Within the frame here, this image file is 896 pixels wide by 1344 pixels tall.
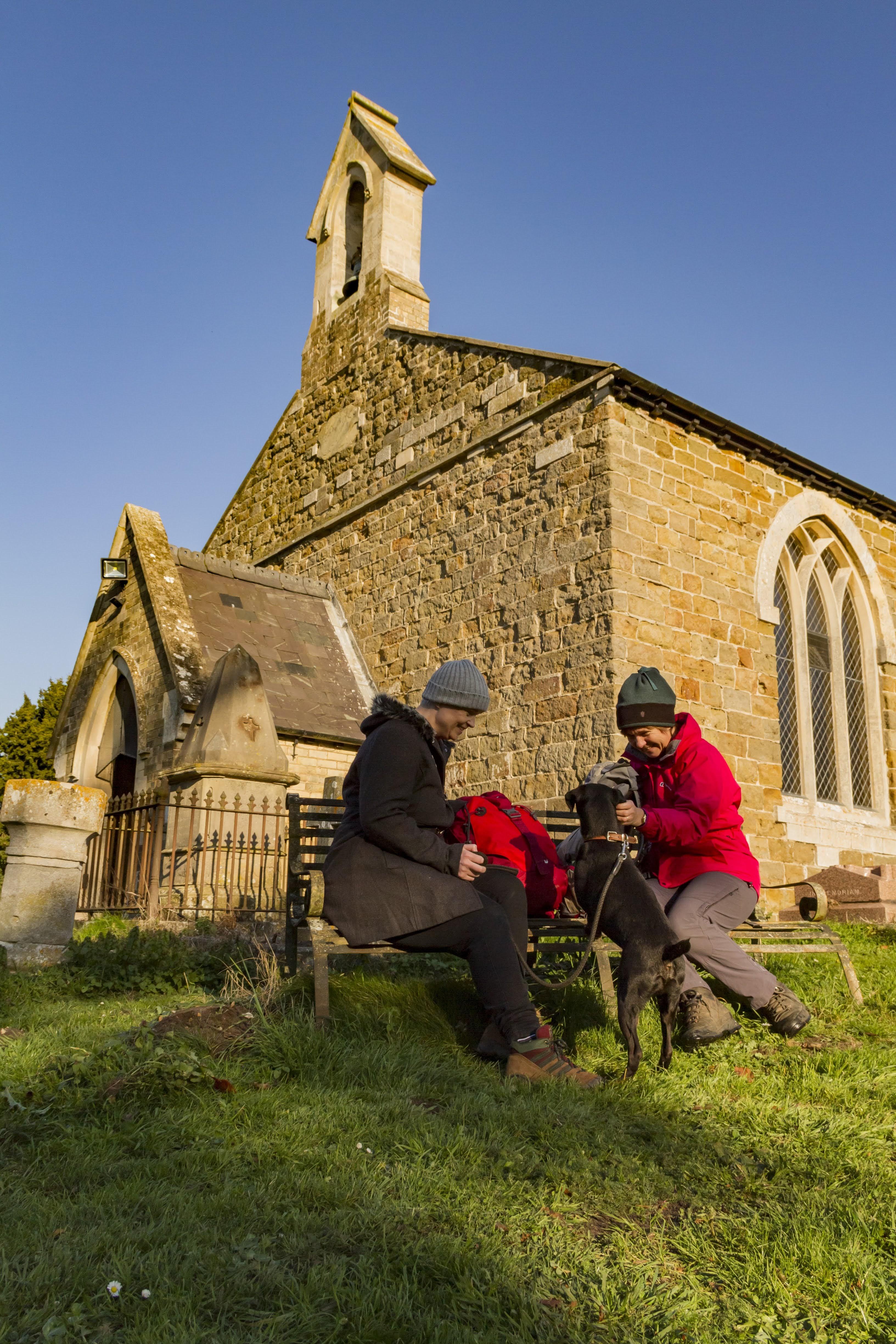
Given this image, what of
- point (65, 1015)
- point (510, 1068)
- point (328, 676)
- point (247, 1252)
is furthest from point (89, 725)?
point (247, 1252)

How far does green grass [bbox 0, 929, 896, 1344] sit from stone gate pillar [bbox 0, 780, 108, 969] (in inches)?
113

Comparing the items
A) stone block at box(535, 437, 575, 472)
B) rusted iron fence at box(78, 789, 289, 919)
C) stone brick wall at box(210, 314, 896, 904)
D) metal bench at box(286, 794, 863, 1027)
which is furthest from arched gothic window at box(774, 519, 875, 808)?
metal bench at box(286, 794, 863, 1027)

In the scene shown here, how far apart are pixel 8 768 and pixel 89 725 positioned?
5.78 meters

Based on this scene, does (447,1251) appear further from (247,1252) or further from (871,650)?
(871,650)

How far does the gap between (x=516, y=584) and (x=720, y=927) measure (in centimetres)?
630

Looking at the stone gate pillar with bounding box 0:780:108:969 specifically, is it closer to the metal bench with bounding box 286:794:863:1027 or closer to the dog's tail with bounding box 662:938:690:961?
the metal bench with bounding box 286:794:863:1027

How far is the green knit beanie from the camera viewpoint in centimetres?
470

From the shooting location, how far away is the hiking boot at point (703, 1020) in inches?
171

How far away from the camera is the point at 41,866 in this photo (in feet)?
24.0

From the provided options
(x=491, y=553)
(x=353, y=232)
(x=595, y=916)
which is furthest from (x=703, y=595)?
(x=353, y=232)

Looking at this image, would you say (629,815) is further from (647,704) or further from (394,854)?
(394,854)

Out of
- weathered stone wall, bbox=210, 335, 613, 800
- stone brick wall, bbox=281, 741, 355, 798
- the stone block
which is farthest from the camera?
stone brick wall, bbox=281, 741, 355, 798

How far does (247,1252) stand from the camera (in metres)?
2.41

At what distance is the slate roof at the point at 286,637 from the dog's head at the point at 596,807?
7.13 meters
